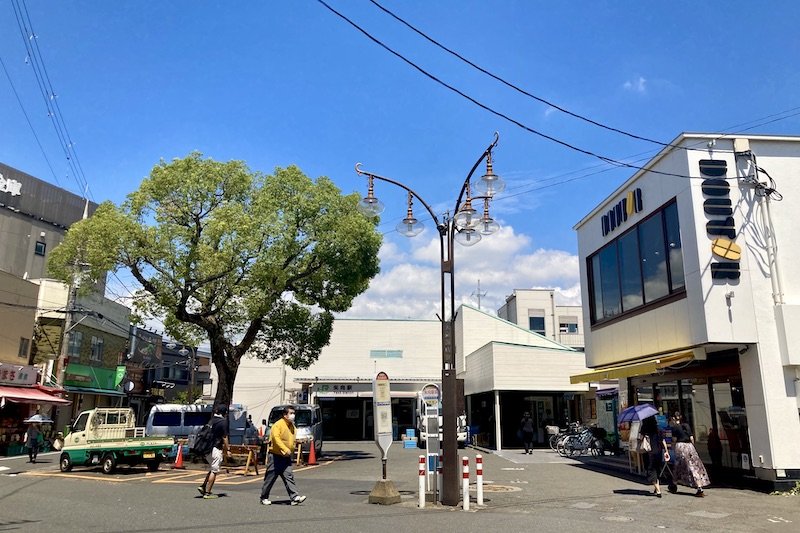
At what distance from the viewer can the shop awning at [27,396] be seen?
78.1 feet

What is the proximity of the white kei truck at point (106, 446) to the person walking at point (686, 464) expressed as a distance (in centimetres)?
1304

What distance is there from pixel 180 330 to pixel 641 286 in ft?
52.5

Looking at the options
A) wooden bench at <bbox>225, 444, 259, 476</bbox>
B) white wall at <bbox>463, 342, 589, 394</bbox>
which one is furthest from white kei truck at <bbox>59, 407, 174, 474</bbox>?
Result: white wall at <bbox>463, 342, 589, 394</bbox>

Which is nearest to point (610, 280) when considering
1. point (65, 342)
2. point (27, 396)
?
Answer: point (27, 396)

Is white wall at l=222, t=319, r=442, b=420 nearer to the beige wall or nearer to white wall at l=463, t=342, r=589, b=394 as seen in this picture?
white wall at l=463, t=342, r=589, b=394

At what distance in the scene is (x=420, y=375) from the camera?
4341 centimetres

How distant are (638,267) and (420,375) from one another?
28.2 meters

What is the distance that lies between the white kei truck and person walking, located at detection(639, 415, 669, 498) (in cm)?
1250

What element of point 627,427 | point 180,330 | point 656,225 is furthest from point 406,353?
point 656,225

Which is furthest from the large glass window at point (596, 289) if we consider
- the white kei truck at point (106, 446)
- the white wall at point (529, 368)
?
the white kei truck at point (106, 446)

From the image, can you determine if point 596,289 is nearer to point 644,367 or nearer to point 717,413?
point 644,367

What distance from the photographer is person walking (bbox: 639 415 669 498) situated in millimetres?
11938

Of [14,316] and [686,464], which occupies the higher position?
[14,316]

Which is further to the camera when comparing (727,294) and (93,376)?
(93,376)
